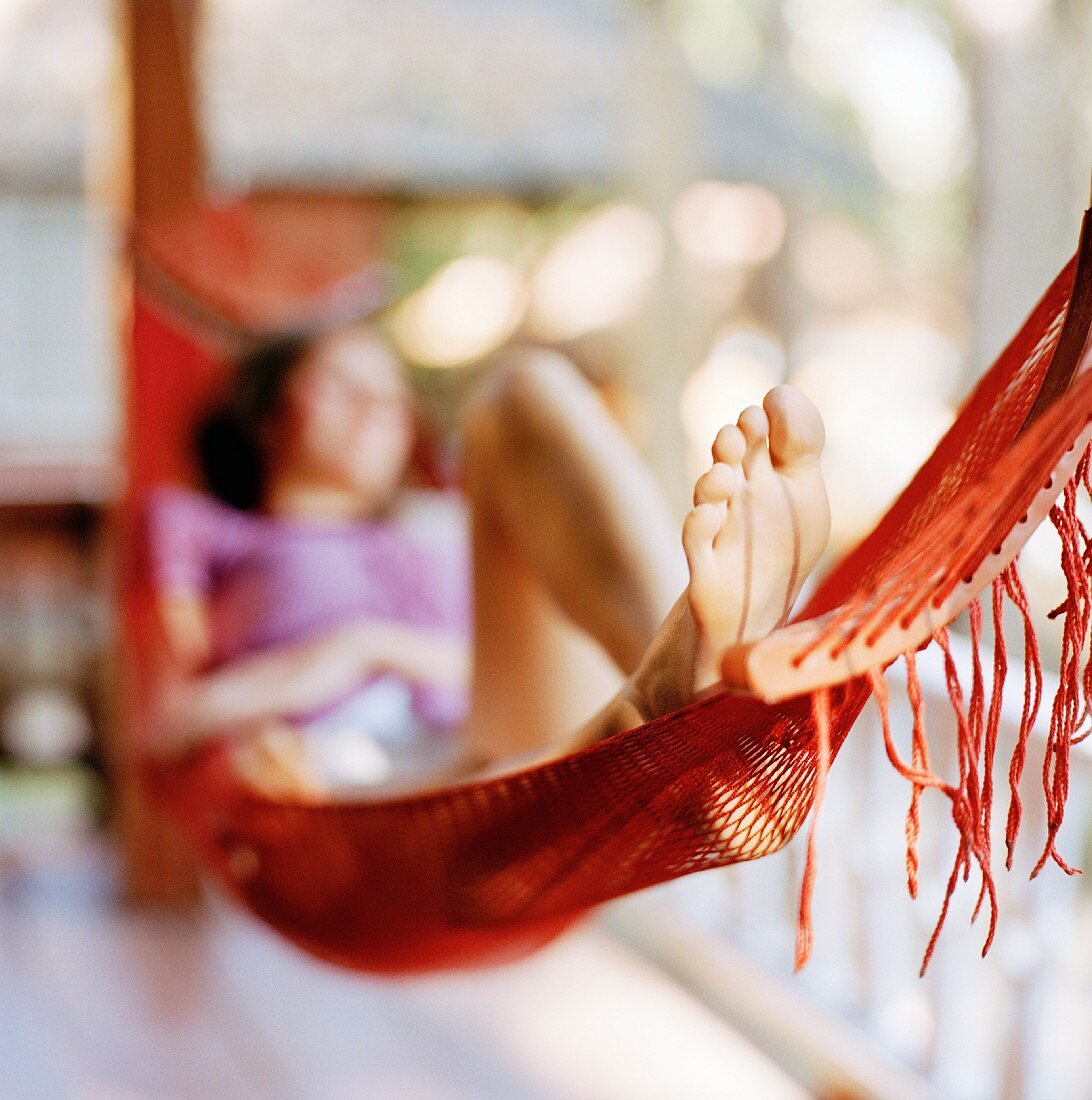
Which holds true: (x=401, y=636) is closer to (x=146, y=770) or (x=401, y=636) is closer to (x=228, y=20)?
(x=146, y=770)

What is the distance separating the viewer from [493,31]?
15.5 feet

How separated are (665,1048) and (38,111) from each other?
397 cm

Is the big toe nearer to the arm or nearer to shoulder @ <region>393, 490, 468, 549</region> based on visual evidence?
the arm

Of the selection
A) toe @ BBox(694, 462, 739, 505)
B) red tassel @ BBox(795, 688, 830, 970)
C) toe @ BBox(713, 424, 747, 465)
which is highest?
toe @ BBox(713, 424, 747, 465)

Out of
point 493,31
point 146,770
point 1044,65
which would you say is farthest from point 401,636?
point 493,31

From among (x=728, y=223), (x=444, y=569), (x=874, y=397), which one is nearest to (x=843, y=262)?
(x=874, y=397)

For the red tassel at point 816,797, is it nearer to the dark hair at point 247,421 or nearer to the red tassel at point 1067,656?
the red tassel at point 1067,656

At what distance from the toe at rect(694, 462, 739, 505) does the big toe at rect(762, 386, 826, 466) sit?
3 centimetres

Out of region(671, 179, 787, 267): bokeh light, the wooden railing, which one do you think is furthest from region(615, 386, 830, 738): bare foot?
region(671, 179, 787, 267): bokeh light

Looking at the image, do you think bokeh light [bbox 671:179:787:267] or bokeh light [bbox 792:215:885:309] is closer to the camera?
bokeh light [bbox 671:179:787:267]

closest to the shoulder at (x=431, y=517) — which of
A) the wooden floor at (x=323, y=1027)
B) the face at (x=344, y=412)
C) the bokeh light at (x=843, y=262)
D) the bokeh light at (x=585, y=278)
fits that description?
the face at (x=344, y=412)

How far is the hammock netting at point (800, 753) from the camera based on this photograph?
76cm

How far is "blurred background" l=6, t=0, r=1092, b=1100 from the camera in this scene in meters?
1.95

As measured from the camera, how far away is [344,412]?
7.22 feet
